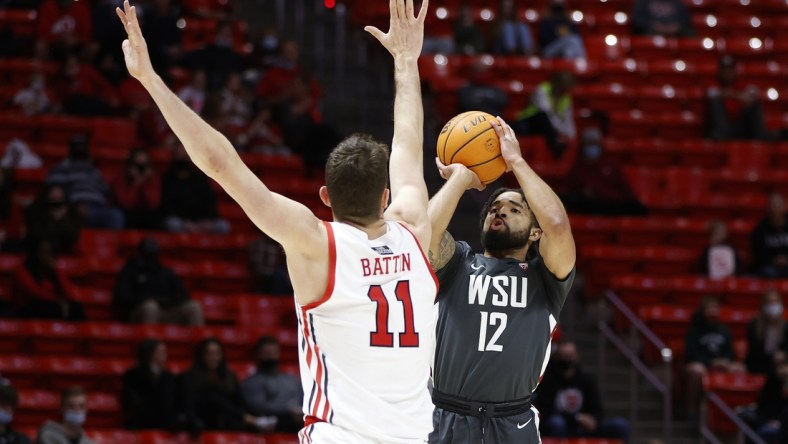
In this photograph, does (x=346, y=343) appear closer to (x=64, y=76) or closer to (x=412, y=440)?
(x=412, y=440)

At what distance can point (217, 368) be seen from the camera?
12180mm

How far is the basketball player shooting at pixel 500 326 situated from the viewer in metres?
6.50

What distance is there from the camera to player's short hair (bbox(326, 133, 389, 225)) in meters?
4.63

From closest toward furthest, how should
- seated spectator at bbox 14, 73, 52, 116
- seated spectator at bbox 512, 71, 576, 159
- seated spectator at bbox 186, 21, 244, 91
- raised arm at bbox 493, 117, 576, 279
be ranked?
raised arm at bbox 493, 117, 576, 279 < seated spectator at bbox 14, 73, 52, 116 < seated spectator at bbox 512, 71, 576, 159 < seated spectator at bbox 186, 21, 244, 91

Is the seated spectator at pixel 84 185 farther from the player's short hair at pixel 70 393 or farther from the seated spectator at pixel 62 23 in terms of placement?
the player's short hair at pixel 70 393

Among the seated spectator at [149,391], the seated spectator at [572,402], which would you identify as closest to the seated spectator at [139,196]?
the seated spectator at [149,391]

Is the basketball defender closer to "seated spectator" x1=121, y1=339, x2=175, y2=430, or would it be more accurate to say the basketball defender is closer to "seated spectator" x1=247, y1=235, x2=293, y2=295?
"seated spectator" x1=121, y1=339, x2=175, y2=430

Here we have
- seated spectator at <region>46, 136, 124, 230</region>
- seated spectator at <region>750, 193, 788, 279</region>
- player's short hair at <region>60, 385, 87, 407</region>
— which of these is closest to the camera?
player's short hair at <region>60, 385, 87, 407</region>

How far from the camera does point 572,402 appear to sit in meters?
12.6

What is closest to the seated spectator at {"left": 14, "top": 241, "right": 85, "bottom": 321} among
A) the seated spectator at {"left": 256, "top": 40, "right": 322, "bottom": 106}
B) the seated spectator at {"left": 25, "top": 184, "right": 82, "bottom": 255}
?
the seated spectator at {"left": 25, "top": 184, "right": 82, "bottom": 255}

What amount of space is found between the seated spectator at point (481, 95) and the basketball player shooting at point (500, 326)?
9.54m

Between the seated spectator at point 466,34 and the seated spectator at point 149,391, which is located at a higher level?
the seated spectator at point 466,34

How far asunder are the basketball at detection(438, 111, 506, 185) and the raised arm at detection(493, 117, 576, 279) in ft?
0.14

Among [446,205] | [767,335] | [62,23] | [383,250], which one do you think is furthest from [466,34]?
[383,250]
